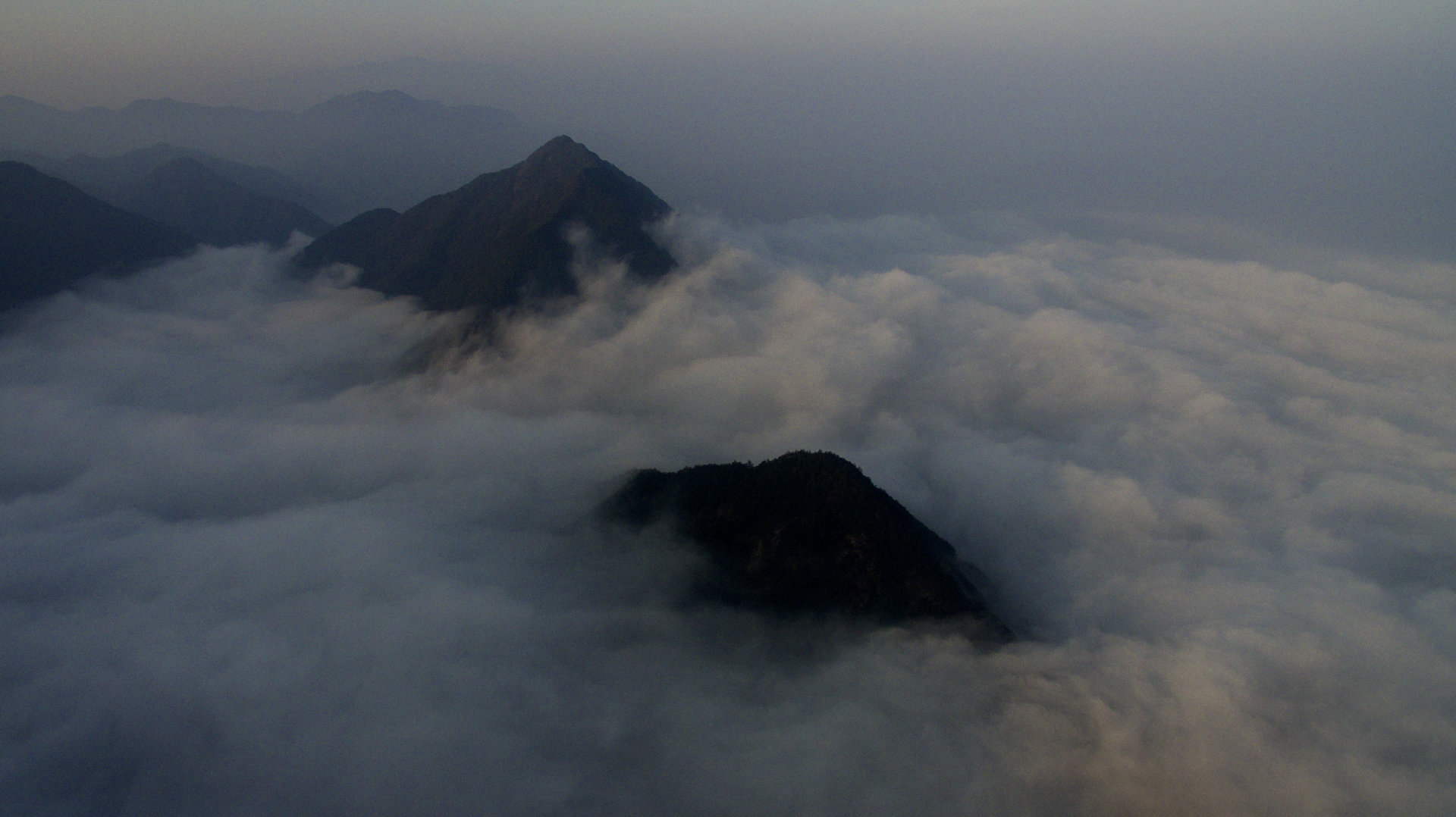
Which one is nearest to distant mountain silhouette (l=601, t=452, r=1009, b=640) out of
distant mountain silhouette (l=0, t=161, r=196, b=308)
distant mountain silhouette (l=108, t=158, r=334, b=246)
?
distant mountain silhouette (l=0, t=161, r=196, b=308)

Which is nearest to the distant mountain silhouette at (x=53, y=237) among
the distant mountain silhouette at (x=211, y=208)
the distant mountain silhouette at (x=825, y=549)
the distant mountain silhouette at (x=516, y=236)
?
the distant mountain silhouette at (x=211, y=208)

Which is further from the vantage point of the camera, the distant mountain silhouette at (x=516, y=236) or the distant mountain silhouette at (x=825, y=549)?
the distant mountain silhouette at (x=516, y=236)

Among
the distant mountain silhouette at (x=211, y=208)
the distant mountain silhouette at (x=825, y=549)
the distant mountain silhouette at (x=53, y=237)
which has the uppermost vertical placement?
the distant mountain silhouette at (x=211, y=208)

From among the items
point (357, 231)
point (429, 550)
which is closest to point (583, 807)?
point (429, 550)

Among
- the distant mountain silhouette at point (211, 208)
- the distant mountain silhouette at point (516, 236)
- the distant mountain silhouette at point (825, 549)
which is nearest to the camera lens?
the distant mountain silhouette at point (825, 549)

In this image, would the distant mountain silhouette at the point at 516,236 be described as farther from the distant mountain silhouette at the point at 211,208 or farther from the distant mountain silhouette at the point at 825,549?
the distant mountain silhouette at the point at 825,549

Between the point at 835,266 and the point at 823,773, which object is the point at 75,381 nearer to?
the point at 823,773
